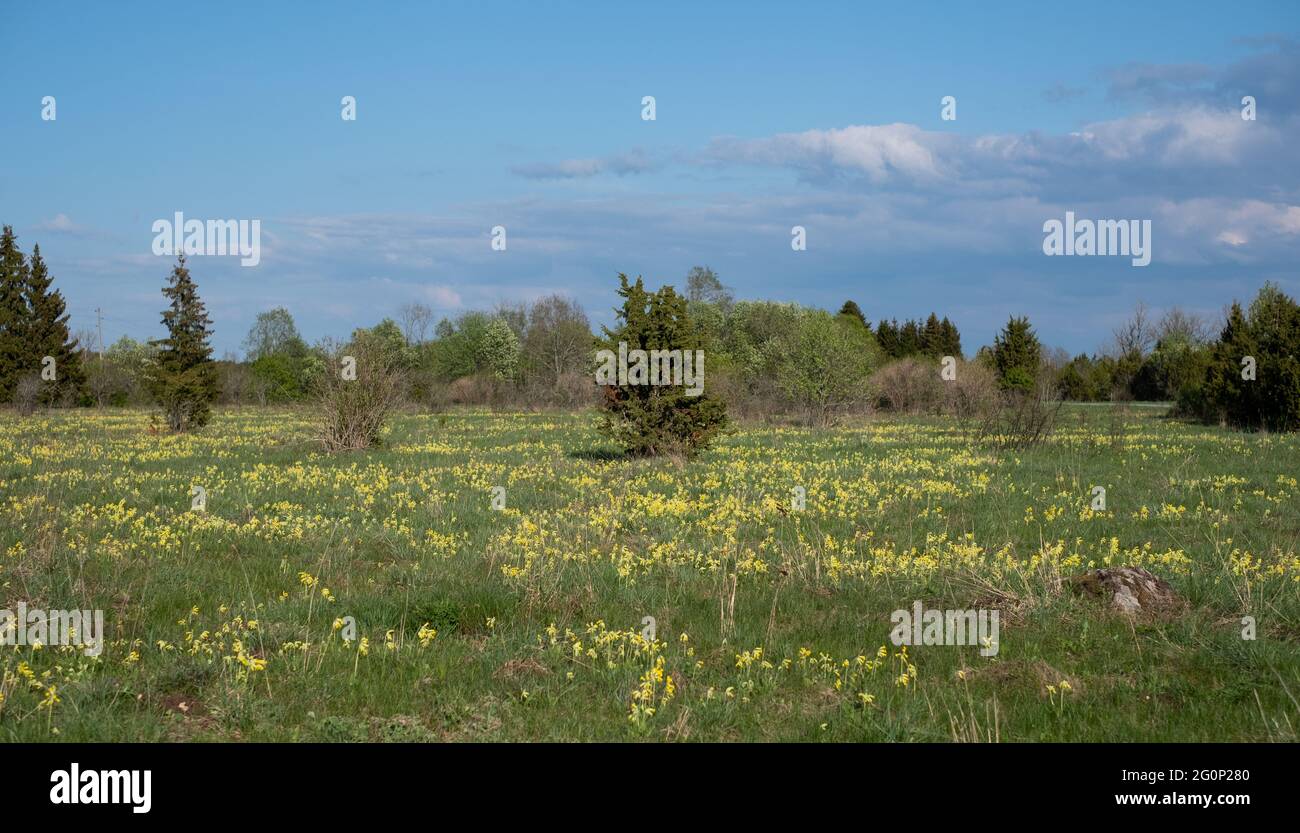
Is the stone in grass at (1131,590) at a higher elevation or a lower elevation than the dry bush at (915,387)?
lower

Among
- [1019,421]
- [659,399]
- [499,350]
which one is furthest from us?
[499,350]

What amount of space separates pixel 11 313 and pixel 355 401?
44.8 meters

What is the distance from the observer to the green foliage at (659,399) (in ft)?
72.0

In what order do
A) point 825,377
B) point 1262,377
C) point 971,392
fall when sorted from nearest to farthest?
1. point 1262,377
2. point 971,392
3. point 825,377

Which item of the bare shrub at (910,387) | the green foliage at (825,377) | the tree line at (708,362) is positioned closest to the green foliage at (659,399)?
the tree line at (708,362)

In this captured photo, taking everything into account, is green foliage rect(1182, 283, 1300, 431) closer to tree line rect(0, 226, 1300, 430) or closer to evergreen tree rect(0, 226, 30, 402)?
tree line rect(0, 226, 1300, 430)

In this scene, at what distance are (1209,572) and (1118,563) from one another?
1066 mm

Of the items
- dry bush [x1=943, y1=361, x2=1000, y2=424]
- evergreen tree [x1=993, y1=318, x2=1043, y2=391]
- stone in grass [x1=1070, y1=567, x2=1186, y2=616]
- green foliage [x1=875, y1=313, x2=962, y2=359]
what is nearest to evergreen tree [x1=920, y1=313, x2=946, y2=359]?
green foliage [x1=875, y1=313, x2=962, y2=359]

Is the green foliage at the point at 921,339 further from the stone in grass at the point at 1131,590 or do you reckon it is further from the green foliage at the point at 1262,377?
the stone in grass at the point at 1131,590

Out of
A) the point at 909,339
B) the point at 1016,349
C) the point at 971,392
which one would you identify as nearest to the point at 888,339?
the point at 909,339

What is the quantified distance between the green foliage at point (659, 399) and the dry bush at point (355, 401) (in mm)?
6758

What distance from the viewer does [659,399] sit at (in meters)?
21.8

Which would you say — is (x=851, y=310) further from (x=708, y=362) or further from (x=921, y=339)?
(x=708, y=362)
